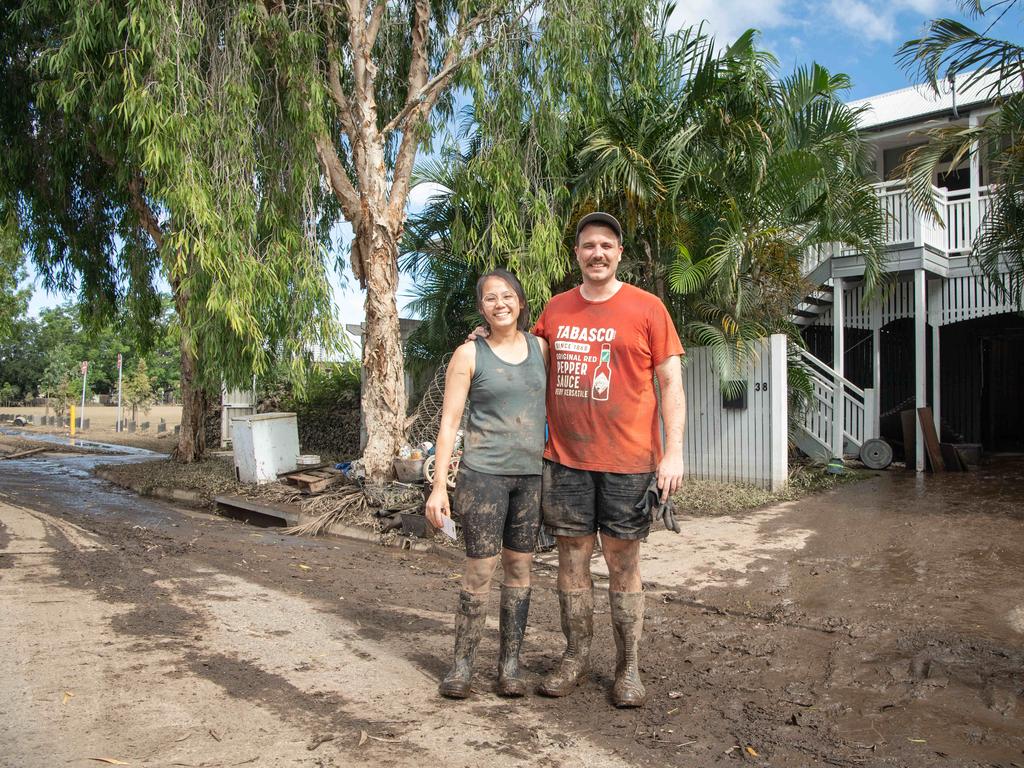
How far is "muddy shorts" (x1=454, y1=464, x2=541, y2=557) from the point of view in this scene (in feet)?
11.5

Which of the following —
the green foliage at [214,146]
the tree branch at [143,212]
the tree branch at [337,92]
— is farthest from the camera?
the tree branch at [143,212]

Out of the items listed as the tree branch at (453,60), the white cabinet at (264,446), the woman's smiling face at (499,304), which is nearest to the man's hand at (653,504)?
the woman's smiling face at (499,304)

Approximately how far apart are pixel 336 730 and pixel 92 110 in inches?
320

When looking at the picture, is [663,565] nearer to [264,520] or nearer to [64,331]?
[264,520]

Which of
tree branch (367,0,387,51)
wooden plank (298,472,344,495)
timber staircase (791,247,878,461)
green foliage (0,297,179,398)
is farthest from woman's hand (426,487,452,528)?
green foliage (0,297,179,398)

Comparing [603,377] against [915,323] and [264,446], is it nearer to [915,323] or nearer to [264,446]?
[264,446]

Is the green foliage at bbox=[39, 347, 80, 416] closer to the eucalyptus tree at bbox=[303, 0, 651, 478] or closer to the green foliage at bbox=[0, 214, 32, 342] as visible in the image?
the green foliage at bbox=[0, 214, 32, 342]

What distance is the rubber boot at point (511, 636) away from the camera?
355 cm

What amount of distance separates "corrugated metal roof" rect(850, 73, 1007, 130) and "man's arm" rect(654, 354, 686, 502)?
1412 cm

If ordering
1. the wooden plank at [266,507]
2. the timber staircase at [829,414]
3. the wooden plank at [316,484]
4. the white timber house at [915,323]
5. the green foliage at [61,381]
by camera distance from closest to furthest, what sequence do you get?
the wooden plank at [266,507], the wooden plank at [316,484], the timber staircase at [829,414], the white timber house at [915,323], the green foliage at [61,381]

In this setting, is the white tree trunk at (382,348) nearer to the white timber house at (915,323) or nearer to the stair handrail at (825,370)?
the stair handrail at (825,370)

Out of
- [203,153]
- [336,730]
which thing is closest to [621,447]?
[336,730]

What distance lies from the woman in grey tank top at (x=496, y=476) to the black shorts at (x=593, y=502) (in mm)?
77

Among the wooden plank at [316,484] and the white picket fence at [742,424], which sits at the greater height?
the white picket fence at [742,424]
